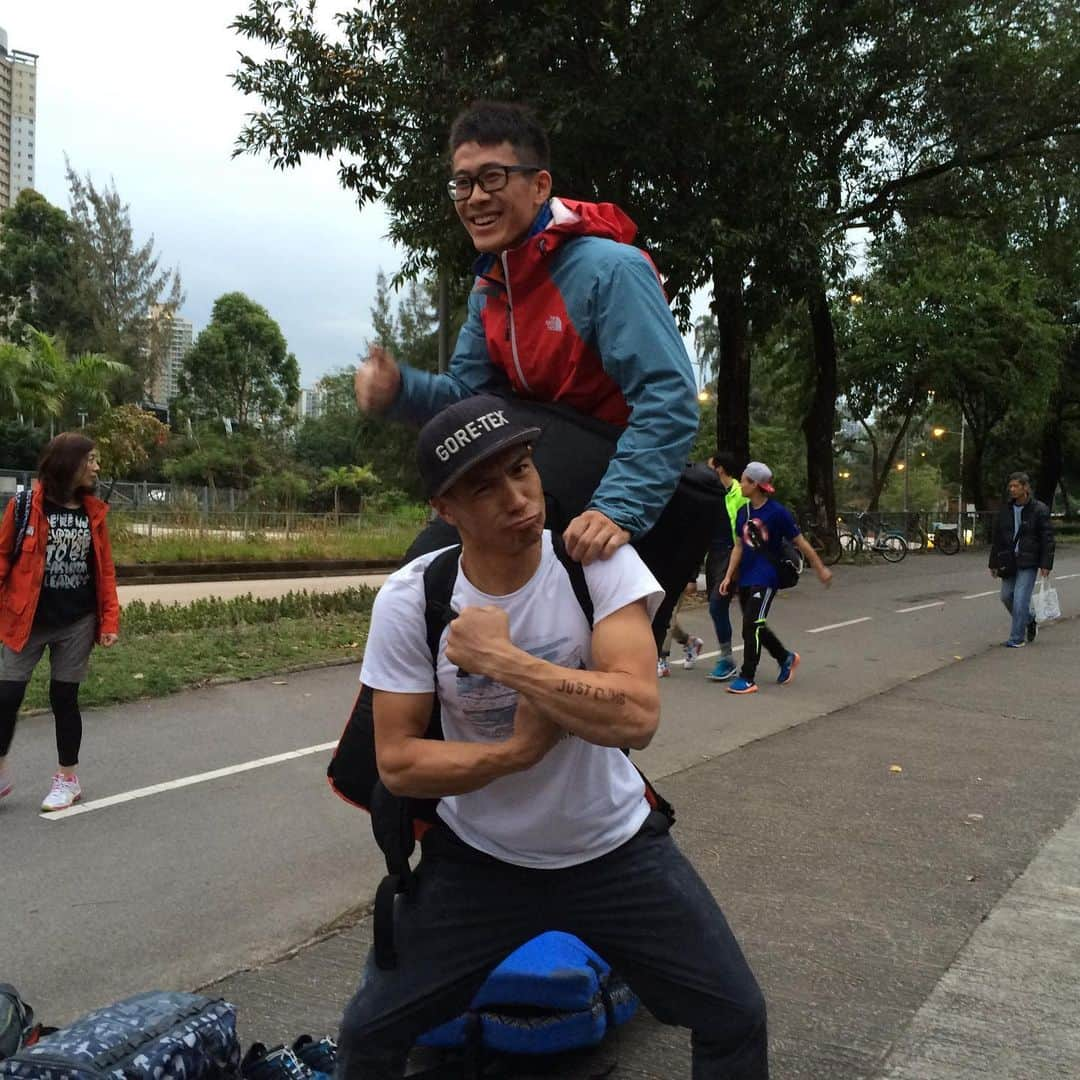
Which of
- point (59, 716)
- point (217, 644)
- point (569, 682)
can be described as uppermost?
point (569, 682)

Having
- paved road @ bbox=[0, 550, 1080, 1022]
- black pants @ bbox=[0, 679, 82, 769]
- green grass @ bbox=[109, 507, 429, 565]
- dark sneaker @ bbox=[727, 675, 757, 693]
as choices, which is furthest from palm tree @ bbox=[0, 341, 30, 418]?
black pants @ bbox=[0, 679, 82, 769]

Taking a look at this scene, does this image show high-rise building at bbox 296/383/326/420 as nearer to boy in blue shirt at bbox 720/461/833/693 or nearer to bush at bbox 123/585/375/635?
bush at bbox 123/585/375/635

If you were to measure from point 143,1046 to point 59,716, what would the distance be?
130 inches

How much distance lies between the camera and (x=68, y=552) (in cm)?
→ 514

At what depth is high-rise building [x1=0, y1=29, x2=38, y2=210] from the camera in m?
84.6

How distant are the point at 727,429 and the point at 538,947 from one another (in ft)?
50.1

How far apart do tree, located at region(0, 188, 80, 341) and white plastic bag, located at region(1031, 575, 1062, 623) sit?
154ft

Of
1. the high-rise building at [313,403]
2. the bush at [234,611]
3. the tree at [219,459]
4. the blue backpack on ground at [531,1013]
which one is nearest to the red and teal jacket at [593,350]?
the blue backpack on ground at [531,1013]

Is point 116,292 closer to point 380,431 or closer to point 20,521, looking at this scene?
point 380,431

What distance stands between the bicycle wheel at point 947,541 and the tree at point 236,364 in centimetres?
3192

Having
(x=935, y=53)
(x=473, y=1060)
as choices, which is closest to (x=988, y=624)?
(x=935, y=53)

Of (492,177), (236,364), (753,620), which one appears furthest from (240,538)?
(236,364)

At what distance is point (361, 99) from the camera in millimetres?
12555

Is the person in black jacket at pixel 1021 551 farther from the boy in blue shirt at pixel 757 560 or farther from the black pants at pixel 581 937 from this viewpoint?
the black pants at pixel 581 937
